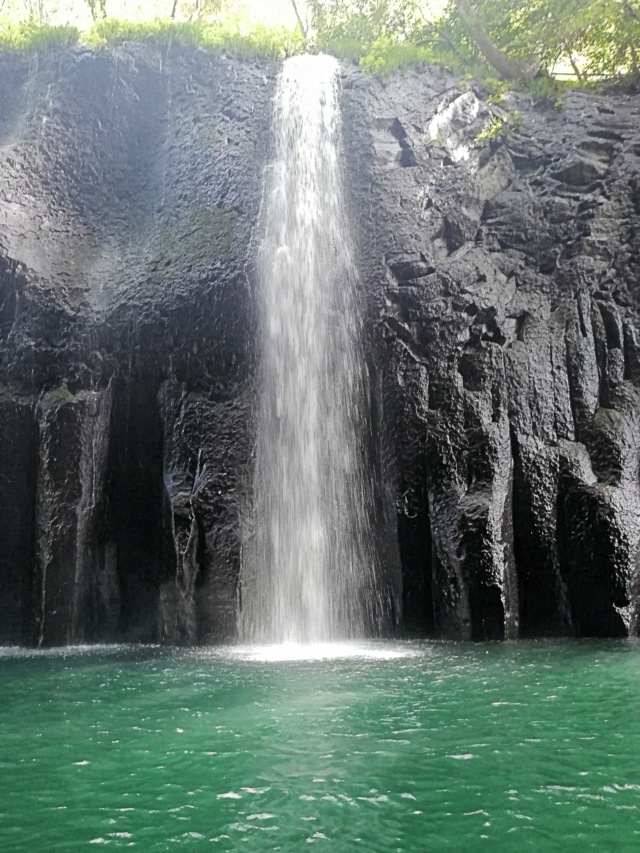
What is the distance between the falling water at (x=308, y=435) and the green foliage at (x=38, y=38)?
4.16 m

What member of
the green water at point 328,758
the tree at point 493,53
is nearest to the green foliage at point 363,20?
the tree at point 493,53

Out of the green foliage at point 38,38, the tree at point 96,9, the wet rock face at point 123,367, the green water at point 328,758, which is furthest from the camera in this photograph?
the tree at point 96,9

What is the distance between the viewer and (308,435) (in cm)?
940

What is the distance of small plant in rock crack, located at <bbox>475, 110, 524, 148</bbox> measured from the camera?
422 inches

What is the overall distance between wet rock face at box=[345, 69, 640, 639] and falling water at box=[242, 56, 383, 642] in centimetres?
44

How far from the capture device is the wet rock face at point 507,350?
27.3ft

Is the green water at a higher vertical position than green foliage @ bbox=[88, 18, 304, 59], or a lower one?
lower

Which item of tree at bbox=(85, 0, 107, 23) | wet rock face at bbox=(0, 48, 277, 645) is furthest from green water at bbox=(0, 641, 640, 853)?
tree at bbox=(85, 0, 107, 23)

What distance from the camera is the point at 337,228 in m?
10.4

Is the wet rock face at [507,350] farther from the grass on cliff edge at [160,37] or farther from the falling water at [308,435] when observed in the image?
the grass on cliff edge at [160,37]

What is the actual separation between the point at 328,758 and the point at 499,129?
30.8ft

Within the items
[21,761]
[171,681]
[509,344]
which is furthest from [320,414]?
[21,761]

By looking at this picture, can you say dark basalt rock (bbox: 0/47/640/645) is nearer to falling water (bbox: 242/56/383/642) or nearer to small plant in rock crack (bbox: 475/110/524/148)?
small plant in rock crack (bbox: 475/110/524/148)

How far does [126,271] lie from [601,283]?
6.22 meters
